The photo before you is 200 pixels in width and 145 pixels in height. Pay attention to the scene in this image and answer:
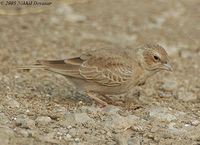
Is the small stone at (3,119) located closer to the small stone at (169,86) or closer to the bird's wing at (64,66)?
the bird's wing at (64,66)

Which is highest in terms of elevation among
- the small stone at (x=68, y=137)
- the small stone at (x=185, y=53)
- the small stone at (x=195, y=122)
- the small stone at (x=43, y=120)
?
the small stone at (x=185, y=53)

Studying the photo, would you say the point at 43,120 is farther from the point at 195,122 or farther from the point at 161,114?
the point at 195,122

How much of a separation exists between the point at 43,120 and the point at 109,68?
1.28 meters

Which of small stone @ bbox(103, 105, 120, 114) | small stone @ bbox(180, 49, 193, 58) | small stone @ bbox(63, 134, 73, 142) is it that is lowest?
small stone @ bbox(63, 134, 73, 142)

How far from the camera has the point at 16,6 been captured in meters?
13.1

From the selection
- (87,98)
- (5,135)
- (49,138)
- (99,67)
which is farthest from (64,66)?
(5,135)

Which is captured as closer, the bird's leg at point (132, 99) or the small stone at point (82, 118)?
the small stone at point (82, 118)

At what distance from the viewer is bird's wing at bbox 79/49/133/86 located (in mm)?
8375

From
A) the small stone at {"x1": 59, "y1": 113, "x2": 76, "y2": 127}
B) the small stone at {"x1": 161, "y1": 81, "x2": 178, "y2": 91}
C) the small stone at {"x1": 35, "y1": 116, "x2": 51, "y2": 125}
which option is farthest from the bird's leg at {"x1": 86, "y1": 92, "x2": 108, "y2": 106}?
the small stone at {"x1": 161, "y1": 81, "x2": 178, "y2": 91}

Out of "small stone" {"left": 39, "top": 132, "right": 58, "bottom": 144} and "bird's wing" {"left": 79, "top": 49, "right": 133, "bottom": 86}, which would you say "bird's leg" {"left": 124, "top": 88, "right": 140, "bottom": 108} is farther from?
"small stone" {"left": 39, "top": 132, "right": 58, "bottom": 144}

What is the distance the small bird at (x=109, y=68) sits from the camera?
8414 mm

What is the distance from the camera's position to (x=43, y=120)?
7699mm

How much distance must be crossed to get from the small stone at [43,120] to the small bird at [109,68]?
856 mm

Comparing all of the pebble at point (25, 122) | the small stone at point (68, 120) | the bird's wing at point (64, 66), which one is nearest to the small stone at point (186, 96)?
the bird's wing at point (64, 66)
